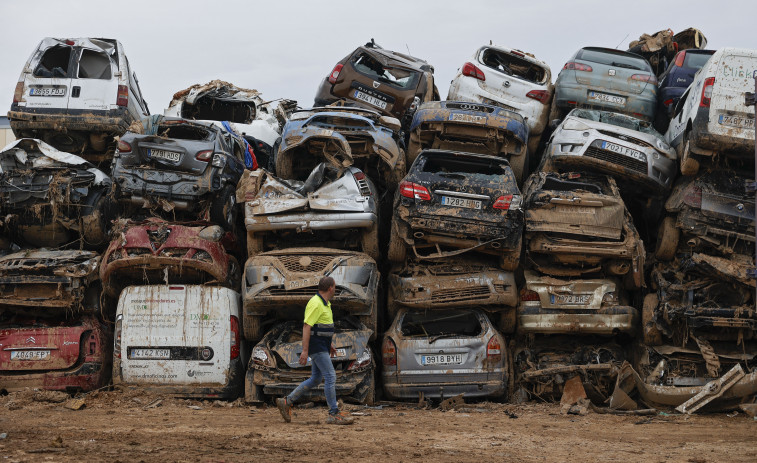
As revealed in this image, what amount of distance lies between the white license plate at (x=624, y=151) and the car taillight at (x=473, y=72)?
133 inches

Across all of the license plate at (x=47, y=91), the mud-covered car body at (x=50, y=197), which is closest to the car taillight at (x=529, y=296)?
the mud-covered car body at (x=50, y=197)

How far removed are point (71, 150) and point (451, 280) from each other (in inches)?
287

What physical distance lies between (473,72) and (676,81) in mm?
3567

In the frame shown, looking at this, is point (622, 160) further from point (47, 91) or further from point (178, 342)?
point (47, 91)

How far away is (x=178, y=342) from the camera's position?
1092cm

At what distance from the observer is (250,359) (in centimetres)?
1072

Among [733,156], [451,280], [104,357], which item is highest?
[733,156]

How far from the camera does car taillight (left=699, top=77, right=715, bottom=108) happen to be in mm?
11562

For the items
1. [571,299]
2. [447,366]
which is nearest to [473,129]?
[571,299]

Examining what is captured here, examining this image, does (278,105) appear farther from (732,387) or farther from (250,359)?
(732,387)

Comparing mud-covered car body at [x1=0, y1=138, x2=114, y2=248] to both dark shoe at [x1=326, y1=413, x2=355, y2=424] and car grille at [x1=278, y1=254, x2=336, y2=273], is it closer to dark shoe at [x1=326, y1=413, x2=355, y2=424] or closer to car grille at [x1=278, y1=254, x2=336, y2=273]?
car grille at [x1=278, y1=254, x2=336, y2=273]

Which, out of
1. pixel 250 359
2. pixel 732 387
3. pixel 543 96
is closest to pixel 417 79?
pixel 543 96

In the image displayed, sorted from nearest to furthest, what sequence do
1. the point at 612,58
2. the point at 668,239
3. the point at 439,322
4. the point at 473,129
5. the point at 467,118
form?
the point at 439,322 < the point at 668,239 < the point at 467,118 < the point at 473,129 < the point at 612,58

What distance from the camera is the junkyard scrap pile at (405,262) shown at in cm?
1088
